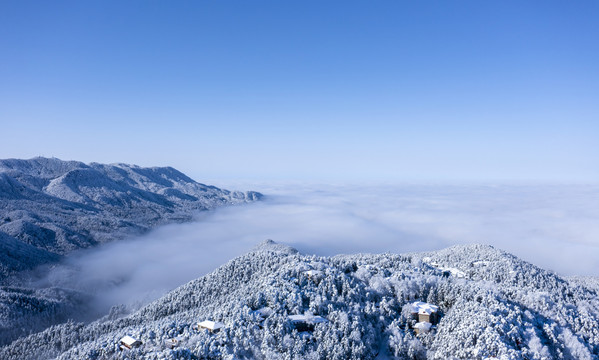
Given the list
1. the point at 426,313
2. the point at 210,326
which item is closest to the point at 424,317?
the point at 426,313

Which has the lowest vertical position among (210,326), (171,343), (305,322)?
(171,343)

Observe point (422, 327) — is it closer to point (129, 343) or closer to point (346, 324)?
point (346, 324)

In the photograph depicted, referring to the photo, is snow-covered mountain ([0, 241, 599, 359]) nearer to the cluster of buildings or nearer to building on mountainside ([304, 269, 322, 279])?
building on mountainside ([304, 269, 322, 279])

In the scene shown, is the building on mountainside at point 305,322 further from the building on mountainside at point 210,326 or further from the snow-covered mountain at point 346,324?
the building on mountainside at point 210,326

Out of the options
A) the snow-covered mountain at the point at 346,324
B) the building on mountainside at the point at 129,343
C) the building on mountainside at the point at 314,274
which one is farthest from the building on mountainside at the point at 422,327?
the building on mountainside at the point at 129,343

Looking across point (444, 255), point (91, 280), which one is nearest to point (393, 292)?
point (444, 255)

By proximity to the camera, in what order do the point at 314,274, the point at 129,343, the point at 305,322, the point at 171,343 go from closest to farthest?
1. the point at 171,343
2. the point at 129,343
3. the point at 305,322
4. the point at 314,274

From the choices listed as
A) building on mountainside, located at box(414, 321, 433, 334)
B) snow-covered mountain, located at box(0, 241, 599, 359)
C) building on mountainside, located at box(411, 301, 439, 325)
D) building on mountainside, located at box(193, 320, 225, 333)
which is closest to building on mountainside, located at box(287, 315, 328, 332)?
snow-covered mountain, located at box(0, 241, 599, 359)
